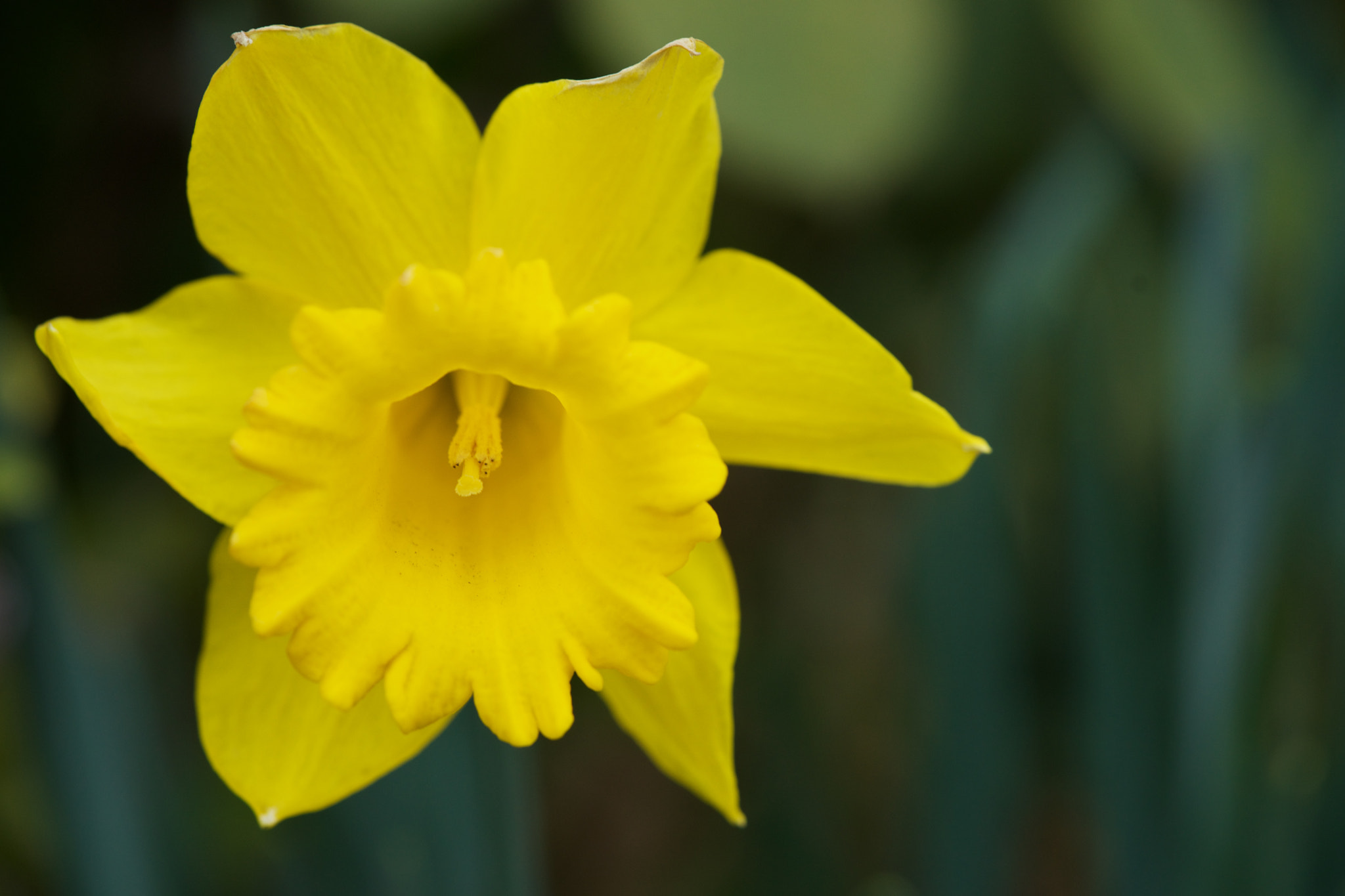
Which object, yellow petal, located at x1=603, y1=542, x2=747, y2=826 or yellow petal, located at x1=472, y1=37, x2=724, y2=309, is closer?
yellow petal, located at x1=472, y1=37, x2=724, y2=309

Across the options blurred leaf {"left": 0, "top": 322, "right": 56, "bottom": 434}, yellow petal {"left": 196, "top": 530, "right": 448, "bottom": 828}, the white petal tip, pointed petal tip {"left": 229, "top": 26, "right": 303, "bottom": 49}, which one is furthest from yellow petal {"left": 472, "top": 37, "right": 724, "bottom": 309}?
blurred leaf {"left": 0, "top": 322, "right": 56, "bottom": 434}

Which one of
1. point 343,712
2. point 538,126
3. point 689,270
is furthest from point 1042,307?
point 343,712

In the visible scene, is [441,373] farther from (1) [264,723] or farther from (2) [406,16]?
(2) [406,16]

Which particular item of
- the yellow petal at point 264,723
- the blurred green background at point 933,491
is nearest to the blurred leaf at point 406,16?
the blurred green background at point 933,491

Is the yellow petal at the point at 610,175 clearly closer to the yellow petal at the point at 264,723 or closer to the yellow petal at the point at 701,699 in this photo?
the yellow petal at the point at 701,699

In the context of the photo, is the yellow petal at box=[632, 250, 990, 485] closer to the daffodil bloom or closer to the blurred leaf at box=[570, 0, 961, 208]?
the daffodil bloom

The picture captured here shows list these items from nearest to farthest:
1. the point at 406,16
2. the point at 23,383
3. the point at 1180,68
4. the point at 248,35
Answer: the point at 248,35 < the point at 23,383 < the point at 406,16 < the point at 1180,68

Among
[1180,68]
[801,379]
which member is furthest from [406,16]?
[1180,68]
